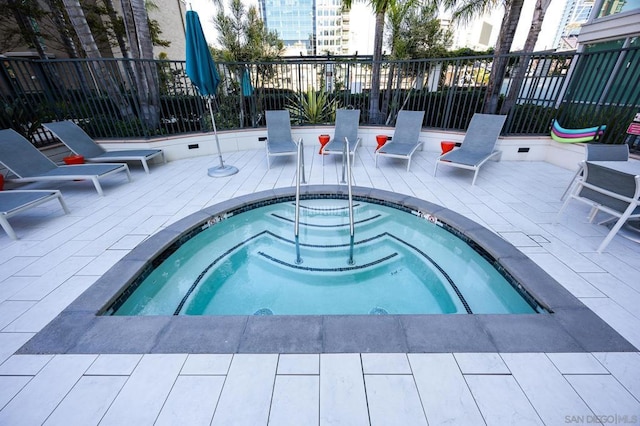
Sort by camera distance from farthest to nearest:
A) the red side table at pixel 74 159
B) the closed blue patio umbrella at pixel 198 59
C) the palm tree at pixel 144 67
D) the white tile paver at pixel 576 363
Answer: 1. the palm tree at pixel 144 67
2. the red side table at pixel 74 159
3. the closed blue patio umbrella at pixel 198 59
4. the white tile paver at pixel 576 363

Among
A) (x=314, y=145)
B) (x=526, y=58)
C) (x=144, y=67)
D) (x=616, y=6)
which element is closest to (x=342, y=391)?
(x=314, y=145)

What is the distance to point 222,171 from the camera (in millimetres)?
5270

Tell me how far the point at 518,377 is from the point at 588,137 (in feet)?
18.4

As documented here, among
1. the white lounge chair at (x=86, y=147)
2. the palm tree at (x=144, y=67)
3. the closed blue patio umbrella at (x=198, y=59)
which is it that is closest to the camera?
the closed blue patio umbrella at (x=198, y=59)

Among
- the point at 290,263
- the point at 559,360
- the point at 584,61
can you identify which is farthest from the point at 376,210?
the point at 584,61

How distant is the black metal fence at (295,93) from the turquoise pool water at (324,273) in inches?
164

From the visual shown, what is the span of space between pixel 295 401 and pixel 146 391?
3.07ft

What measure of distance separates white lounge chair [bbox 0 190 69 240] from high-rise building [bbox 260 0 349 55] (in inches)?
Answer: 2779

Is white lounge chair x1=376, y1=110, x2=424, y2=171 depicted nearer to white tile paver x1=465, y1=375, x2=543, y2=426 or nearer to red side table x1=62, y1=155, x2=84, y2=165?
white tile paver x1=465, y1=375, x2=543, y2=426

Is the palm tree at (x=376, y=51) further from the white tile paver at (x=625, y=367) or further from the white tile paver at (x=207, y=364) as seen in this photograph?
the white tile paver at (x=207, y=364)

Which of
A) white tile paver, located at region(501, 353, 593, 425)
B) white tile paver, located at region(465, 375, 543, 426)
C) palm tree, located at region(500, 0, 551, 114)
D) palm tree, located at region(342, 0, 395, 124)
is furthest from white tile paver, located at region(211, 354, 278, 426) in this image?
palm tree, located at region(500, 0, 551, 114)

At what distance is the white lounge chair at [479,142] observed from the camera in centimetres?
480

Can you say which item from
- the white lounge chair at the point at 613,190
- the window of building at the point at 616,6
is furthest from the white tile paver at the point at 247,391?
the window of building at the point at 616,6

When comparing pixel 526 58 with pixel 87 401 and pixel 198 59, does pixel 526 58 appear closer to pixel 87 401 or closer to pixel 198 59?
pixel 198 59
